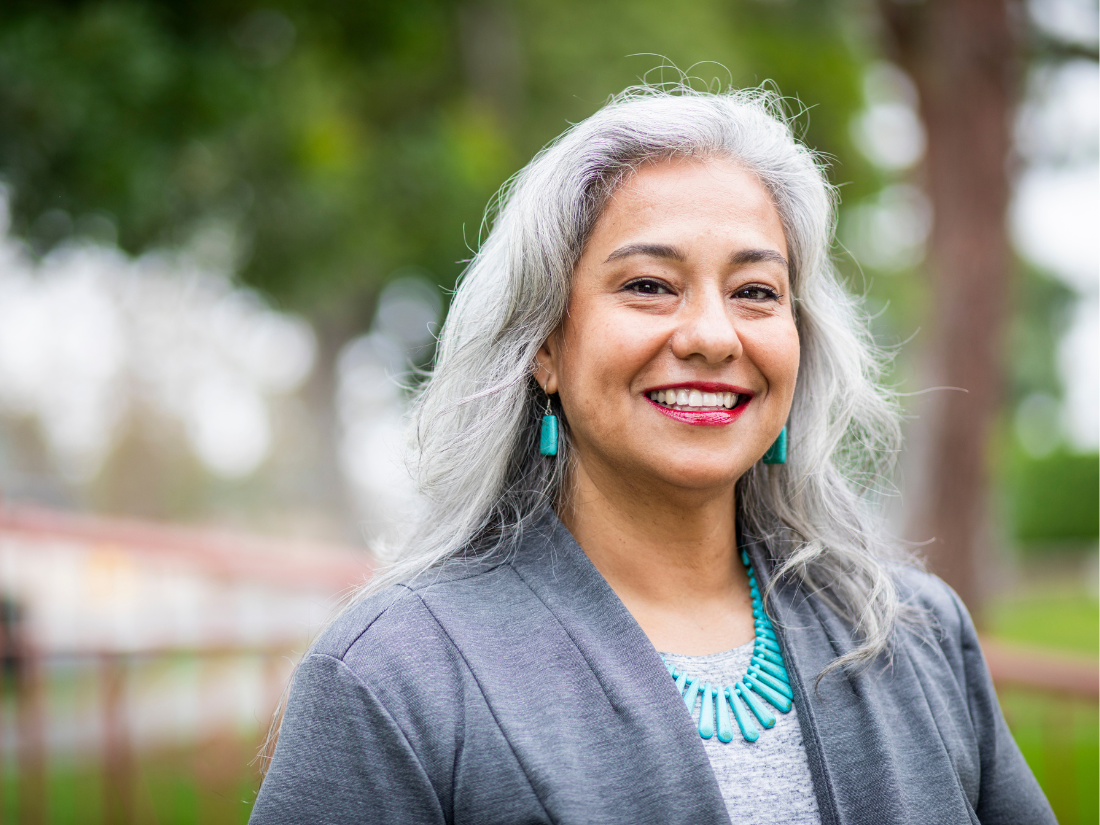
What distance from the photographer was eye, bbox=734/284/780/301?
1824 mm

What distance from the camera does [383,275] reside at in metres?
13.5

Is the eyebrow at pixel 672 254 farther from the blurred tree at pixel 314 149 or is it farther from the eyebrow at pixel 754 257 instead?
the blurred tree at pixel 314 149

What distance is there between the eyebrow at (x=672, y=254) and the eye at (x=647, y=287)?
0.05 metres

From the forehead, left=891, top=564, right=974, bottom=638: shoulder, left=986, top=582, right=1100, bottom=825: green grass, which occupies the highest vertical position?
the forehead

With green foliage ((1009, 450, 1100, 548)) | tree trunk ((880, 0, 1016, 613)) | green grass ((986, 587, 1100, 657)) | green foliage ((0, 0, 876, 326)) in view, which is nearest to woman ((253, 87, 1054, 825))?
green foliage ((0, 0, 876, 326))

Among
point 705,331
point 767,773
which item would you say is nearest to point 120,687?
point 767,773

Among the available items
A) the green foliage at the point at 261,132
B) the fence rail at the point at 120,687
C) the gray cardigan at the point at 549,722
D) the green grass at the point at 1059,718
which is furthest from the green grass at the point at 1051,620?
the gray cardigan at the point at 549,722

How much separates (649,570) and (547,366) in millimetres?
441

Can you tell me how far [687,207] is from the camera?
5.86 ft

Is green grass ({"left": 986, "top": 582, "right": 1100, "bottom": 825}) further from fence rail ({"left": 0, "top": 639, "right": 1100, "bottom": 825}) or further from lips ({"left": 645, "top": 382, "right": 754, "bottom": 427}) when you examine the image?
lips ({"left": 645, "top": 382, "right": 754, "bottom": 427})

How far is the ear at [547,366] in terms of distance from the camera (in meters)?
1.91

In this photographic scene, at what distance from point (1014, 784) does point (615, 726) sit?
897 mm

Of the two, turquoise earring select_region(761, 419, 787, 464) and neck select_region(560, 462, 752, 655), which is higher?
turquoise earring select_region(761, 419, 787, 464)

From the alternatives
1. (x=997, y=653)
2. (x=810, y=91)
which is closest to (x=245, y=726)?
(x=997, y=653)
